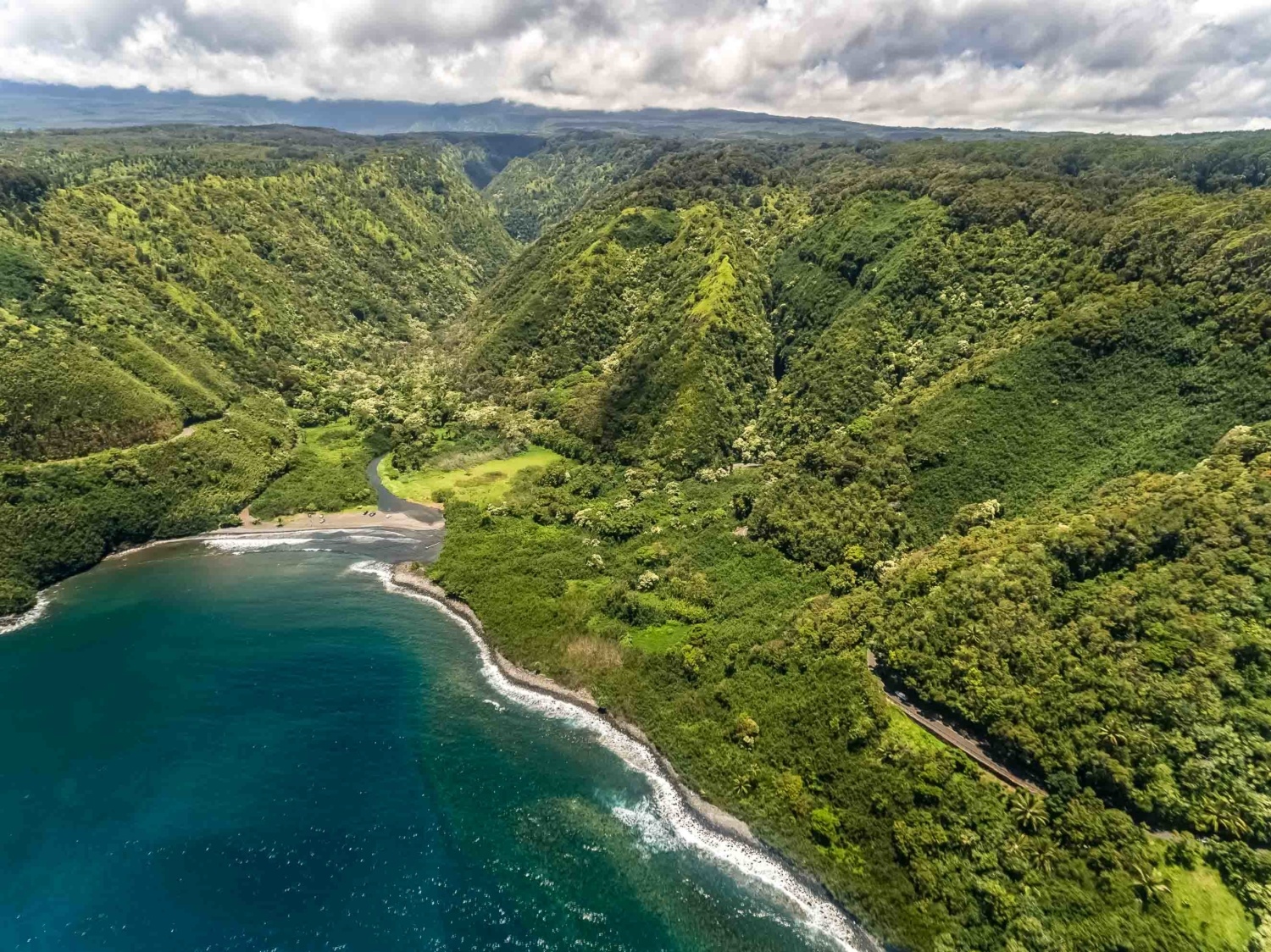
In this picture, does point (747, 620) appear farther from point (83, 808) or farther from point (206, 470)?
point (206, 470)

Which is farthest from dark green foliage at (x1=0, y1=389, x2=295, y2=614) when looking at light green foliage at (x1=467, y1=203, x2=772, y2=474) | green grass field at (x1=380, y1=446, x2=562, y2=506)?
light green foliage at (x1=467, y1=203, x2=772, y2=474)

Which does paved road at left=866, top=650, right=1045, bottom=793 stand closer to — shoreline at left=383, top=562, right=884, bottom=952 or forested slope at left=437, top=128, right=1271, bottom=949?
forested slope at left=437, top=128, right=1271, bottom=949

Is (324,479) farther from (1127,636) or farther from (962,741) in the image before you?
(1127,636)

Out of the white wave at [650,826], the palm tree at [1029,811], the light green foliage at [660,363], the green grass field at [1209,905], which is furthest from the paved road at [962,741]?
the light green foliage at [660,363]

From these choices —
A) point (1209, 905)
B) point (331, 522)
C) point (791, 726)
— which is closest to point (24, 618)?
point (331, 522)

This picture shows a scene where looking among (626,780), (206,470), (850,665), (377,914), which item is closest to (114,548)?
(206,470)
